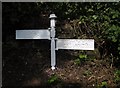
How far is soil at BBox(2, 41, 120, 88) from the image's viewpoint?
4977 mm

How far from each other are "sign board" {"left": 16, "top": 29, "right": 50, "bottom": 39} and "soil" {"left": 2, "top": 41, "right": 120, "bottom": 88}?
12.0 inches

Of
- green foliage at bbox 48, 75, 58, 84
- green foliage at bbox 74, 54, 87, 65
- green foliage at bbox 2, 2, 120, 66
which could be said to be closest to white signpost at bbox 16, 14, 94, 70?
green foliage at bbox 74, 54, 87, 65

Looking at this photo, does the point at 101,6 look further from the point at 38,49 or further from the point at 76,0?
the point at 38,49

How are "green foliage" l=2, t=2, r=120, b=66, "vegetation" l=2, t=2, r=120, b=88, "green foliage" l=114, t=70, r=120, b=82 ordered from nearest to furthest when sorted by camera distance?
1. "green foliage" l=114, t=70, r=120, b=82
2. "vegetation" l=2, t=2, r=120, b=88
3. "green foliage" l=2, t=2, r=120, b=66

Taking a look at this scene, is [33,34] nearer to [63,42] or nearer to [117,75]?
[63,42]

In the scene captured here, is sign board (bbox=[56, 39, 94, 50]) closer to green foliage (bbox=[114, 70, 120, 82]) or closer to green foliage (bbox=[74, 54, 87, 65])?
green foliage (bbox=[74, 54, 87, 65])

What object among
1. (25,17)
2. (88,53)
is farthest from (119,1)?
(25,17)

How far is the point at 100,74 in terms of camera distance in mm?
5188

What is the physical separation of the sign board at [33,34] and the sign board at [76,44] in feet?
0.75

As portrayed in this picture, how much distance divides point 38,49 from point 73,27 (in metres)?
0.80

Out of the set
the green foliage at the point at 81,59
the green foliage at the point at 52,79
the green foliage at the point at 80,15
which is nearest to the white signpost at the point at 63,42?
the green foliage at the point at 81,59

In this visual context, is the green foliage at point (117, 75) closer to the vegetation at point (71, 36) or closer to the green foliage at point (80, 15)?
the vegetation at point (71, 36)

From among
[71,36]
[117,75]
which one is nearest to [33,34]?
[71,36]

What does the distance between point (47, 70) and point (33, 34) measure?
2.23ft
